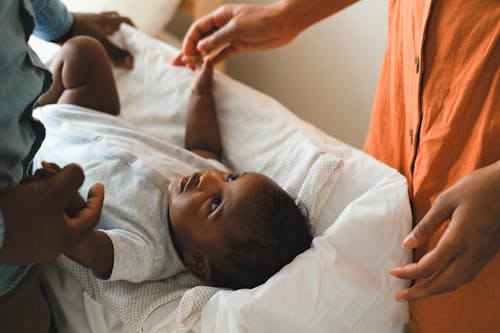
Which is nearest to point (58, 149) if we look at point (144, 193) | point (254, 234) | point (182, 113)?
point (144, 193)

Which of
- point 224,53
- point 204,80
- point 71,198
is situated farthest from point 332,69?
point 71,198

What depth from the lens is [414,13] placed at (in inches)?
38.0

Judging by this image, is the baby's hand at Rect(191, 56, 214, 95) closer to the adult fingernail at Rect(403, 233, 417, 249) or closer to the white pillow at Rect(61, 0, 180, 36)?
the white pillow at Rect(61, 0, 180, 36)

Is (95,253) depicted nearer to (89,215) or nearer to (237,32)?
(89,215)

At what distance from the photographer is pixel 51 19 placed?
41.5 inches

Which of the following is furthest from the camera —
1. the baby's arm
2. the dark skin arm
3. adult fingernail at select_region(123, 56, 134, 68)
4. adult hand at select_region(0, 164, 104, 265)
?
adult fingernail at select_region(123, 56, 134, 68)

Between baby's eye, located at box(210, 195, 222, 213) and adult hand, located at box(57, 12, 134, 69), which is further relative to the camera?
adult hand, located at box(57, 12, 134, 69)

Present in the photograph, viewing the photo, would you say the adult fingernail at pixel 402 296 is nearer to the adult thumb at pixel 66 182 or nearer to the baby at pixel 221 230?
the baby at pixel 221 230

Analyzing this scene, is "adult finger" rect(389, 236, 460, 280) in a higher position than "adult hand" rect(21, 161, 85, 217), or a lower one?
lower

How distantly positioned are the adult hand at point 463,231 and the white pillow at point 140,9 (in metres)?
1.07

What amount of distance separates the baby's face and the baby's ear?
0.05ft

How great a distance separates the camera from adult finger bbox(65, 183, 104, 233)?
621 millimetres

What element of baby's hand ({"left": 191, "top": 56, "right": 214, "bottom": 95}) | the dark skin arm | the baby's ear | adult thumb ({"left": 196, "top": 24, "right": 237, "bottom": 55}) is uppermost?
adult thumb ({"left": 196, "top": 24, "right": 237, "bottom": 55})

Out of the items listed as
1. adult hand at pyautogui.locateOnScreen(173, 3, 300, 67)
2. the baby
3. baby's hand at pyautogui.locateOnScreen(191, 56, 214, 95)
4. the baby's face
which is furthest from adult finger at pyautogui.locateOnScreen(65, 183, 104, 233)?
adult hand at pyautogui.locateOnScreen(173, 3, 300, 67)
